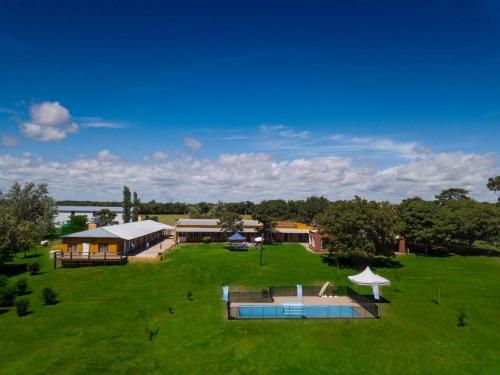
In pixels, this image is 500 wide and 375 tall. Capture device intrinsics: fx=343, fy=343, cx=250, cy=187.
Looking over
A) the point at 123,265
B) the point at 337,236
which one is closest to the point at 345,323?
the point at 337,236

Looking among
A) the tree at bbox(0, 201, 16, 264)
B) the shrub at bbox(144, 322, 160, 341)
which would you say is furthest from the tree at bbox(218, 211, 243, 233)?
the shrub at bbox(144, 322, 160, 341)

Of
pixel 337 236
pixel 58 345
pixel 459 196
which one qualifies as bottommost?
pixel 58 345

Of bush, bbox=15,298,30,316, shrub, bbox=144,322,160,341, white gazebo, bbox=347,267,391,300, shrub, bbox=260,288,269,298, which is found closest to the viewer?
shrub, bbox=144,322,160,341

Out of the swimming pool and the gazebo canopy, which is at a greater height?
the gazebo canopy

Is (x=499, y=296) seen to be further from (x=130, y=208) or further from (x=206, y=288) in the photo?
(x=130, y=208)

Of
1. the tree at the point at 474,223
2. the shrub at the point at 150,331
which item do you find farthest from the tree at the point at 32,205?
the tree at the point at 474,223

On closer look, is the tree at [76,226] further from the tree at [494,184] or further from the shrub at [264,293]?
the tree at [494,184]

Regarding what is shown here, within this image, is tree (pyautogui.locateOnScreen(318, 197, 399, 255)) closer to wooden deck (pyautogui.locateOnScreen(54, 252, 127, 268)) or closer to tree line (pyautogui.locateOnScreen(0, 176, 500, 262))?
tree line (pyautogui.locateOnScreen(0, 176, 500, 262))
